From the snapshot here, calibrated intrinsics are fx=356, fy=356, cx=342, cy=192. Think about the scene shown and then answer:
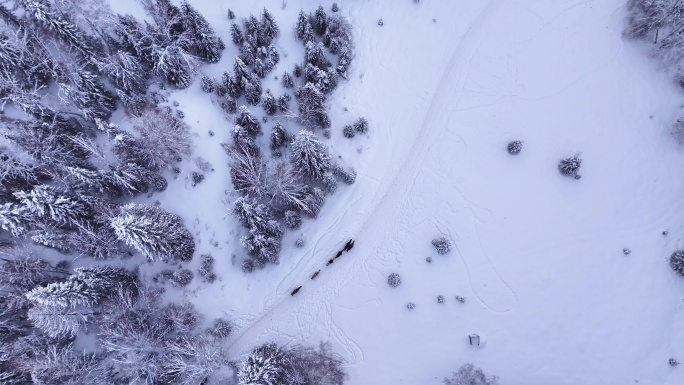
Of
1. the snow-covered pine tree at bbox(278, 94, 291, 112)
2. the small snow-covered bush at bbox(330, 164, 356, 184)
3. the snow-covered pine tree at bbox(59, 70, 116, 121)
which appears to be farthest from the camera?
the snow-covered pine tree at bbox(278, 94, 291, 112)

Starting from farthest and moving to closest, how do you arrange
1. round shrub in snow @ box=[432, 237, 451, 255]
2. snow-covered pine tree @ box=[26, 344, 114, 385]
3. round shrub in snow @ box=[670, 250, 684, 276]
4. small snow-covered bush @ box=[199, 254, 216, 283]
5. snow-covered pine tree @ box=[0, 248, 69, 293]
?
1. small snow-covered bush @ box=[199, 254, 216, 283]
2. round shrub in snow @ box=[432, 237, 451, 255]
3. round shrub in snow @ box=[670, 250, 684, 276]
4. snow-covered pine tree @ box=[0, 248, 69, 293]
5. snow-covered pine tree @ box=[26, 344, 114, 385]

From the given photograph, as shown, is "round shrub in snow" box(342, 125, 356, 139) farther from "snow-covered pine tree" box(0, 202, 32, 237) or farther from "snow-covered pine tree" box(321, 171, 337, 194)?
"snow-covered pine tree" box(0, 202, 32, 237)

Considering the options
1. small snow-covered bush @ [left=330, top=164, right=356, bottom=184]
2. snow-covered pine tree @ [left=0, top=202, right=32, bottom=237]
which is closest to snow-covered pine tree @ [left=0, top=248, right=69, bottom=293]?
snow-covered pine tree @ [left=0, top=202, right=32, bottom=237]

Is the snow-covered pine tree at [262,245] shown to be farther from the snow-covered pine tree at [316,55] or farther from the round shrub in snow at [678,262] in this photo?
the round shrub in snow at [678,262]

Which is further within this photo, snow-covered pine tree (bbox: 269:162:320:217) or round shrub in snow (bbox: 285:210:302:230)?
round shrub in snow (bbox: 285:210:302:230)

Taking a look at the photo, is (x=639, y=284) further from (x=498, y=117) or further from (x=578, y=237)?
(x=498, y=117)

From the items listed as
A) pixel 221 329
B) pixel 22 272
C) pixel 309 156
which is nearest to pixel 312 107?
pixel 309 156

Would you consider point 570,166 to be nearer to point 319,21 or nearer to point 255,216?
point 319,21
